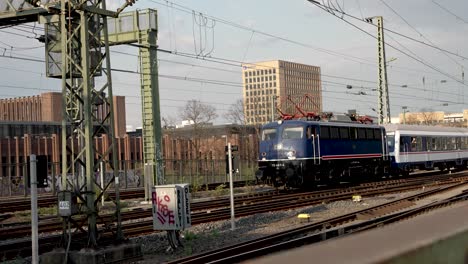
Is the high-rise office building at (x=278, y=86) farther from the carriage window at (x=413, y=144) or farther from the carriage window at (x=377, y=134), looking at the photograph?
the carriage window at (x=377, y=134)

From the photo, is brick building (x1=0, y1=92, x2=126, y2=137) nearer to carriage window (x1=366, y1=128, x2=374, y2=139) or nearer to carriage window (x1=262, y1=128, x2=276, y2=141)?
carriage window (x1=366, y1=128, x2=374, y2=139)

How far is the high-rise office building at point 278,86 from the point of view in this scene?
76.9m

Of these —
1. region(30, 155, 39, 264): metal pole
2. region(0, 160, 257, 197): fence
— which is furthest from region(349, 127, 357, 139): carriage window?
region(30, 155, 39, 264): metal pole

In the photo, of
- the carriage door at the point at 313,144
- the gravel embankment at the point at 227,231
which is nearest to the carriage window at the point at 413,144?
the carriage door at the point at 313,144

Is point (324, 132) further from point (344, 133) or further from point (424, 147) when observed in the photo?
point (424, 147)

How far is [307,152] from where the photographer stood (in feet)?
90.9

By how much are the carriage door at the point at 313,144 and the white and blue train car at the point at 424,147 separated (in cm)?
1135

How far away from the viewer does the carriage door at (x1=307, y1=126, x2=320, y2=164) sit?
27.8 m

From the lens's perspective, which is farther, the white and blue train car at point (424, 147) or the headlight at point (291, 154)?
the white and blue train car at point (424, 147)

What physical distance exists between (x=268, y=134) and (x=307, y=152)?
2.56 meters

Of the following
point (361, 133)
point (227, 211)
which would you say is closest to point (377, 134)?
point (361, 133)

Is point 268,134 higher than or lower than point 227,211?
higher

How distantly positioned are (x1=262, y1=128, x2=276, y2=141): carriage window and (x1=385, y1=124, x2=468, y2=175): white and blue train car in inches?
476

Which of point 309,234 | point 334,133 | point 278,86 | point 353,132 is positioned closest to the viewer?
point 309,234
